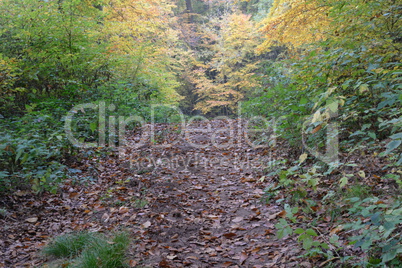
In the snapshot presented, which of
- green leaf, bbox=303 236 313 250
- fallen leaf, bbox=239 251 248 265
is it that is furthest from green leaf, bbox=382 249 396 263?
fallen leaf, bbox=239 251 248 265

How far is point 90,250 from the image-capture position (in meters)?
2.99

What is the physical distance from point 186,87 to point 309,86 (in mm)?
17109

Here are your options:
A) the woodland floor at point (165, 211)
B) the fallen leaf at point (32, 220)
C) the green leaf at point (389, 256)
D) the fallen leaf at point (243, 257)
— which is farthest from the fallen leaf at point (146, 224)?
the green leaf at point (389, 256)

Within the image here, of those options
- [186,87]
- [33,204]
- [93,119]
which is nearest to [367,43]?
[33,204]

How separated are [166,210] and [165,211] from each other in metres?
0.03

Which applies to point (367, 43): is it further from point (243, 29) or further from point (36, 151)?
point (243, 29)

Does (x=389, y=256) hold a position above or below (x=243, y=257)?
above

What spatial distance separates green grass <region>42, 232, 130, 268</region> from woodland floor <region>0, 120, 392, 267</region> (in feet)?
0.45

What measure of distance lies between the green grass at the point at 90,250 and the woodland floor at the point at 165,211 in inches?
5.4

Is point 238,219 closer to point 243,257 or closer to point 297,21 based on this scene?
point 243,257

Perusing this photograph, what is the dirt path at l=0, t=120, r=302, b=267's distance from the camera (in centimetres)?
318

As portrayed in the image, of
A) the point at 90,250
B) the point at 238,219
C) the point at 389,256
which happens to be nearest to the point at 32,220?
the point at 90,250

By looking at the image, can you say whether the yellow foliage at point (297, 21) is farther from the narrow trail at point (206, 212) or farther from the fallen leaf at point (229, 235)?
the fallen leaf at point (229, 235)

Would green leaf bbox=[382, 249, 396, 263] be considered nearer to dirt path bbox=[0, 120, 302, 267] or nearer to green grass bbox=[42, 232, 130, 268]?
dirt path bbox=[0, 120, 302, 267]
